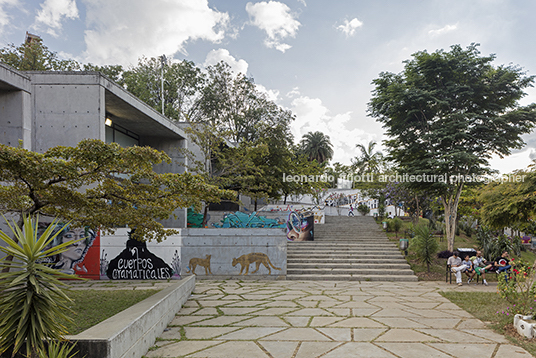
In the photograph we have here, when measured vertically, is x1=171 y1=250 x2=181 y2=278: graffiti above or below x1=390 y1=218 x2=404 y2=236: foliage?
below

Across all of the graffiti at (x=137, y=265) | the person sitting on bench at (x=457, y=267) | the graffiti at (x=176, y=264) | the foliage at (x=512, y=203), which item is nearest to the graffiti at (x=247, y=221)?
the graffiti at (x=176, y=264)

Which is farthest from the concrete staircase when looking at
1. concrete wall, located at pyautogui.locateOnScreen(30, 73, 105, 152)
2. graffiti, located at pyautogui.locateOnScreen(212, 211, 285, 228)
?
concrete wall, located at pyautogui.locateOnScreen(30, 73, 105, 152)

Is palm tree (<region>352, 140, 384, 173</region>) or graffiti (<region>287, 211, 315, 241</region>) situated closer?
graffiti (<region>287, 211, 315, 241</region>)

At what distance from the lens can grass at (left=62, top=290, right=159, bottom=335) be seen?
591 cm

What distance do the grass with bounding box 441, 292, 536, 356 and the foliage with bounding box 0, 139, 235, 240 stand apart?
579 centimetres

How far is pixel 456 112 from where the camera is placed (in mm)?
14906

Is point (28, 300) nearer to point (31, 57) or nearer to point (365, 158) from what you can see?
point (31, 57)

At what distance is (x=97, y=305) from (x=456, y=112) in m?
15.6

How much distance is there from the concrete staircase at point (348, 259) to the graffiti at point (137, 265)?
5054mm

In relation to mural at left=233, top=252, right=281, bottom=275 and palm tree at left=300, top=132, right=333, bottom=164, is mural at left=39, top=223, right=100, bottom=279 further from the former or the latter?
palm tree at left=300, top=132, right=333, bottom=164

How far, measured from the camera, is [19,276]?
132 inches

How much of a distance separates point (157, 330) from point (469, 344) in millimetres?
5334

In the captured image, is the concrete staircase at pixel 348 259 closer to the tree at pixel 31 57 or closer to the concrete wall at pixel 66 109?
the concrete wall at pixel 66 109

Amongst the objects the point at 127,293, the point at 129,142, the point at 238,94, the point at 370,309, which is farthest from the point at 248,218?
the point at 238,94
